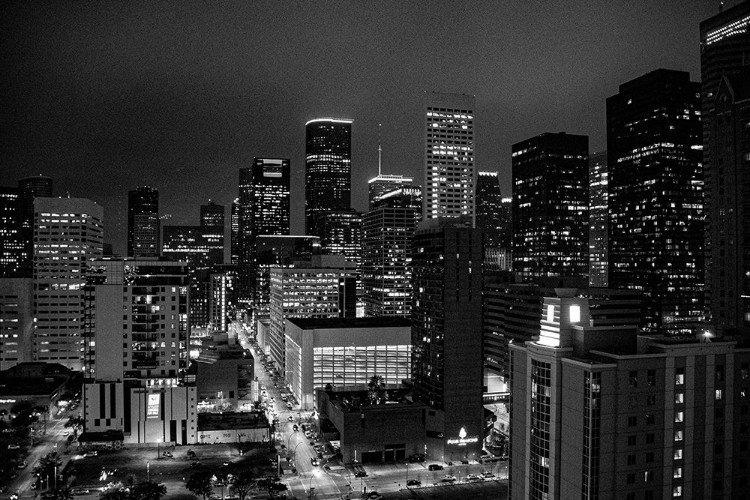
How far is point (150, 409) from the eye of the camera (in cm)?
12362

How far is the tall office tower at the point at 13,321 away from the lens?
181 meters

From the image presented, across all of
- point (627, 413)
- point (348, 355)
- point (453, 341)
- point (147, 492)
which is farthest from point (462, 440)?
point (147, 492)

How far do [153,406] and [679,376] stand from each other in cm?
9832

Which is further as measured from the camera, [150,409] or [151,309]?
[151,309]

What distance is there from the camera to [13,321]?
18200 cm

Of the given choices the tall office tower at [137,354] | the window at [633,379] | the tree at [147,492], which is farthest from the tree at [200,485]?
the window at [633,379]

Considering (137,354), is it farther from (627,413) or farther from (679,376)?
(679,376)

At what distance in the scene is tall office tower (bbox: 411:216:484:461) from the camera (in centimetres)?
11475

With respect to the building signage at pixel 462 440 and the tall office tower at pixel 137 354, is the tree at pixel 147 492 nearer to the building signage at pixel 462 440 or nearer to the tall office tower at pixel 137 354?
the tall office tower at pixel 137 354

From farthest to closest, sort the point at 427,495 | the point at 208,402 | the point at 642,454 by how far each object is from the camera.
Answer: the point at 208,402, the point at 427,495, the point at 642,454

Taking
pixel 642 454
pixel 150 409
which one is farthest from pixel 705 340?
pixel 150 409

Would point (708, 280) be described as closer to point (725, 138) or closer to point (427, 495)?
point (725, 138)

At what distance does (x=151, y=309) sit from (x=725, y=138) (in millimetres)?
123132

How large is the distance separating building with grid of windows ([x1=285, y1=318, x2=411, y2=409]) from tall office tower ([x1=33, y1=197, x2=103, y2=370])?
77.7 meters
